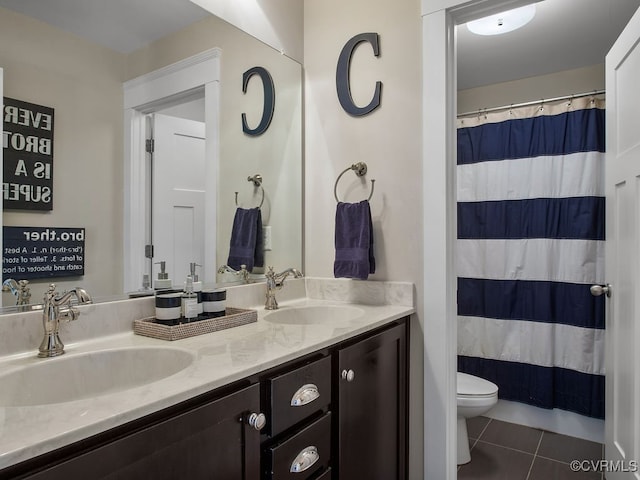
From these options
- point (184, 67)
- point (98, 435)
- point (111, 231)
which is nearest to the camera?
point (98, 435)

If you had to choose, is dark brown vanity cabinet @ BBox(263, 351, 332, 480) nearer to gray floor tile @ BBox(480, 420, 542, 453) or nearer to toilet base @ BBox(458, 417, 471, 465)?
toilet base @ BBox(458, 417, 471, 465)

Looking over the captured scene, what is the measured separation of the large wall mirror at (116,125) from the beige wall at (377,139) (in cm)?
23

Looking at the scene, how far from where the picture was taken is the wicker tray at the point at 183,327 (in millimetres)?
1151

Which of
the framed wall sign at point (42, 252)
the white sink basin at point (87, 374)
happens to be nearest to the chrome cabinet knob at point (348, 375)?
the white sink basin at point (87, 374)

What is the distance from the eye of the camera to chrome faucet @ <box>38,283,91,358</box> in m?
0.99

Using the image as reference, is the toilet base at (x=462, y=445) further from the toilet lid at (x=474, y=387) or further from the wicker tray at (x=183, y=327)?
the wicker tray at (x=183, y=327)

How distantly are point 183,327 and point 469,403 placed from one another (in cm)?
152

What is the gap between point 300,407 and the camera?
1.07 meters

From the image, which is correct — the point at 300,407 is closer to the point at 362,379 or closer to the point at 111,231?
the point at 362,379

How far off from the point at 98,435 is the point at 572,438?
265 cm

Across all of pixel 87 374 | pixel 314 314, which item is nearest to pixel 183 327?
pixel 87 374

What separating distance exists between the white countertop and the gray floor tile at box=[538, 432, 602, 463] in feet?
4.60

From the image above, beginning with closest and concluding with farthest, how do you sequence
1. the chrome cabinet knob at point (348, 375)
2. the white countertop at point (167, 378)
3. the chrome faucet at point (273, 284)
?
the white countertop at point (167, 378) < the chrome cabinet knob at point (348, 375) < the chrome faucet at point (273, 284)

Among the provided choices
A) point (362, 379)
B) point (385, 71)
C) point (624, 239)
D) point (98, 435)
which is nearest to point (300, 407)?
point (362, 379)
